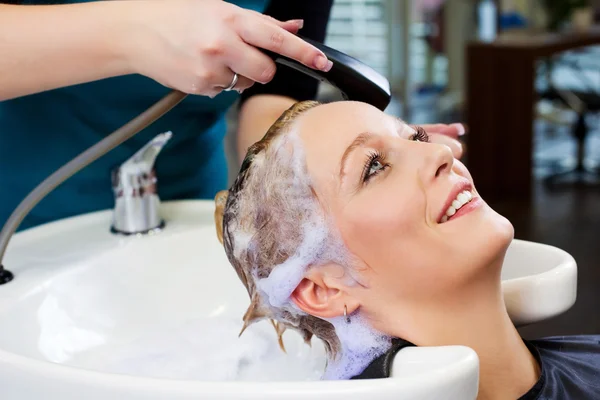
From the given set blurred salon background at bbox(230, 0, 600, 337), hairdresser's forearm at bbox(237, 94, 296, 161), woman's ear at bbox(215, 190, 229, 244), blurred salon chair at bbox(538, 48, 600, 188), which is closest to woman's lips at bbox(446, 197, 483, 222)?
woman's ear at bbox(215, 190, 229, 244)

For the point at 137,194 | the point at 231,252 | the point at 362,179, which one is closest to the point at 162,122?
the point at 137,194

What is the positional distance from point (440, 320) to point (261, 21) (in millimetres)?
420

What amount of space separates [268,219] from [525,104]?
346 centimetres

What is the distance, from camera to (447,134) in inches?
45.5

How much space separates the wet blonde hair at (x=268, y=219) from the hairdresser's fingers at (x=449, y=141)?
0.20 m

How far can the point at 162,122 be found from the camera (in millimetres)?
1271

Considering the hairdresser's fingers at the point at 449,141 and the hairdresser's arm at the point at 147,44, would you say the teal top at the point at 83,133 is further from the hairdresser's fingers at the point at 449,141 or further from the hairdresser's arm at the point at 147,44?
the hairdresser's fingers at the point at 449,141

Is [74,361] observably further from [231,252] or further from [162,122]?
[162,122]

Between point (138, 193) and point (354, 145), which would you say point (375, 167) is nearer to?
point (354, 145)

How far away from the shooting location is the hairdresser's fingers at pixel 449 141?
43.4 inches

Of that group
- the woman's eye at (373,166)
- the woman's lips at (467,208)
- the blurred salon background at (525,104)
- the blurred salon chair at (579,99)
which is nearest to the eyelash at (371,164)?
the woman's eye at (373,166)

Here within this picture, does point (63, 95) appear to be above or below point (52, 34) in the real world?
below

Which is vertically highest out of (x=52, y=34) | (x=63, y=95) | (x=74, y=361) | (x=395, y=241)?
(x=52, y=34)

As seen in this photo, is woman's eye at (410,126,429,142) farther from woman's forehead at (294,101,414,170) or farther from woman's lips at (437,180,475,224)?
woman's lips at (437,180,475,224)
